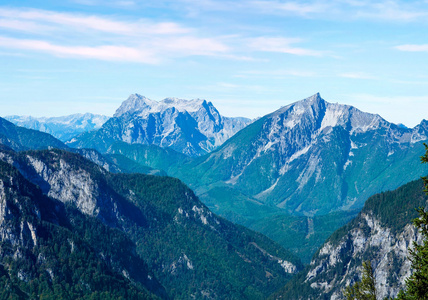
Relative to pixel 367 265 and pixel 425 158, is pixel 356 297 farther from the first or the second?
pixel 425 158

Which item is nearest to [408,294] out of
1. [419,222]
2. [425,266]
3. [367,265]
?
[425,266]

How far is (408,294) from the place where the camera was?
62.0m

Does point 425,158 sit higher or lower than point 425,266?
higher

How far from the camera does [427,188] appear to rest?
59.1 m

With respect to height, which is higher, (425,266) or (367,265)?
(425,266)

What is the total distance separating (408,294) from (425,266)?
5.52m

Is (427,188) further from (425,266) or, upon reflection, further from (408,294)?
(408,294)

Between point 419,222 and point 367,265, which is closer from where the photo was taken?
point 419,222

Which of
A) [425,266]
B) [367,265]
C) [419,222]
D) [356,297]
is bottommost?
[356,297]

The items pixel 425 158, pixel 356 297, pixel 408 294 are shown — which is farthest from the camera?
pixel 356 297

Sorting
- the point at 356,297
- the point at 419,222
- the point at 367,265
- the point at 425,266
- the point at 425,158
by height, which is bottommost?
the point at 356,297

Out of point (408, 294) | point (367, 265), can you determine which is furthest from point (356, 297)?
point (408, 294)

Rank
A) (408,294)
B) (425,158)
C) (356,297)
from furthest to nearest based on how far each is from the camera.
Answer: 1. (356,297)
2. (408,294)
3. (425,158)

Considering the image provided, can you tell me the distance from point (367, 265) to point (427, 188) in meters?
22.2
